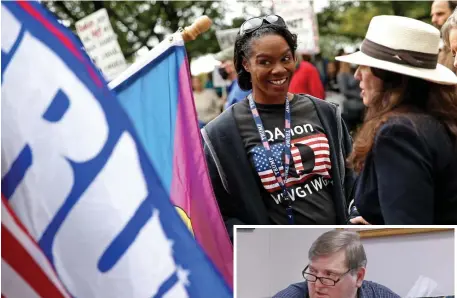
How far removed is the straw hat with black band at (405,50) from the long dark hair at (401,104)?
36 mm

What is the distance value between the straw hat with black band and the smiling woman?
52 cm

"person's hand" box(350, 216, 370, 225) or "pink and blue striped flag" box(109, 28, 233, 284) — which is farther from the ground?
"pink and blue striped flag" box(109, 28, 233, 284)

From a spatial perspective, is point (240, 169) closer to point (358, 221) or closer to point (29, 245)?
point (358, 221)

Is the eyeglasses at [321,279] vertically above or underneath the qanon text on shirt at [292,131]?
above

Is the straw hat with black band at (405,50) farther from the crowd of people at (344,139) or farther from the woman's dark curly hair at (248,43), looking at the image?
the woman's dark curly hair at (248,43)

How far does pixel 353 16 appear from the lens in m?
22.7

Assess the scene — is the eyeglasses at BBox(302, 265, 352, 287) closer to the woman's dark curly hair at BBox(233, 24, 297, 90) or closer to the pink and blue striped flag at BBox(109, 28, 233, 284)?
the pink and blue striped flag at BBox(109, 28, 233, 284)

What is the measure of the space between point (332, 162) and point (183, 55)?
70cm

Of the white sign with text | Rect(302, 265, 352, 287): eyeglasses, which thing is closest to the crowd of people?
Rect(302, 265, 352, 287): eyeglasses

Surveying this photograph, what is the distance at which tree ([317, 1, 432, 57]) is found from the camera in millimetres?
21516

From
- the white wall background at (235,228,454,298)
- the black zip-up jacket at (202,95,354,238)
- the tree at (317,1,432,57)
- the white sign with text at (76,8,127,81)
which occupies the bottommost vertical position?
the tree at (317,1,432,57)

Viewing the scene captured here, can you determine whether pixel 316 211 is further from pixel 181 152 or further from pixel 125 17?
pixel 125 17

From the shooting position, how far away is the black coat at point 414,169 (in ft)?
10.6

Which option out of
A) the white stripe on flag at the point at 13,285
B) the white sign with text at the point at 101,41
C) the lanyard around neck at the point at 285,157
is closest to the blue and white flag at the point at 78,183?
the white stripe on flag at the point at 13,285
